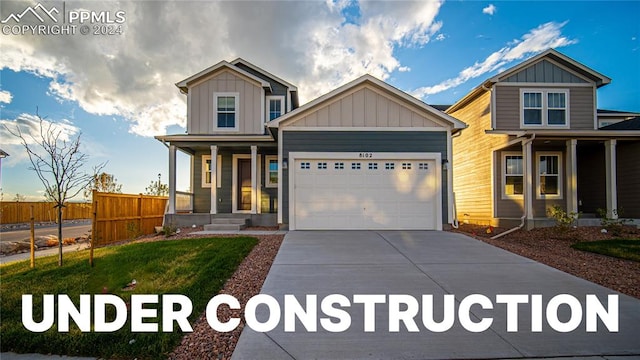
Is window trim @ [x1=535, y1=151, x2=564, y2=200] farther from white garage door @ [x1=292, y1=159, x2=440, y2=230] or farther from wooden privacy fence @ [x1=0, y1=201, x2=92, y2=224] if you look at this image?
wooden privacy fence @ [x1=0, y1=201, x2=92, y2=224]

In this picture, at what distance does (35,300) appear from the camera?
454 centimetres

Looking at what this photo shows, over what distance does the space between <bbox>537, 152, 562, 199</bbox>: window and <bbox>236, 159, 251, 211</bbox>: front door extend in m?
11.9

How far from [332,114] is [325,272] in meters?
6.22

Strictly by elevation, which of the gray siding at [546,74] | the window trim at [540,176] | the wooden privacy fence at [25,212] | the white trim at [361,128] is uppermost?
the gray siding at [546,74]

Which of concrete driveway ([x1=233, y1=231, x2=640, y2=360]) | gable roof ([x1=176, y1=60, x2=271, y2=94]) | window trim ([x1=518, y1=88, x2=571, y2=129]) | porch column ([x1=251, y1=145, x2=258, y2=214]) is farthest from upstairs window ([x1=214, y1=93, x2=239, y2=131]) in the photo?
window trim ([x1=518, y1=88, x2=571, y2=129])

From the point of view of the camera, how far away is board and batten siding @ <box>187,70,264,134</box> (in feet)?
42.6

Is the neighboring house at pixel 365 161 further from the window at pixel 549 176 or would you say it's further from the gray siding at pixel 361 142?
the window at pixel 549 176

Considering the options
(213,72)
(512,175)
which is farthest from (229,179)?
(512,175)

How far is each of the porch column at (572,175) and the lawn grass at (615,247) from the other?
275cm

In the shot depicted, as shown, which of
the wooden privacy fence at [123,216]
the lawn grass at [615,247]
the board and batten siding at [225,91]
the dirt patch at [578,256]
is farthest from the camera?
the board and batten siding at [225,91]

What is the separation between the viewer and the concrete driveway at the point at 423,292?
10.2 ft

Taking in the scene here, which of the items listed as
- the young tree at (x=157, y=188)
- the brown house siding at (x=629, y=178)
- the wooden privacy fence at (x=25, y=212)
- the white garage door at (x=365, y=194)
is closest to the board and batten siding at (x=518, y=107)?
the brown house siding at (x=629, y=178)

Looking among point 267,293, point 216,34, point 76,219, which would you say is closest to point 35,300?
point 267,293

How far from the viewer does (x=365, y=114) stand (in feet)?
34.2
